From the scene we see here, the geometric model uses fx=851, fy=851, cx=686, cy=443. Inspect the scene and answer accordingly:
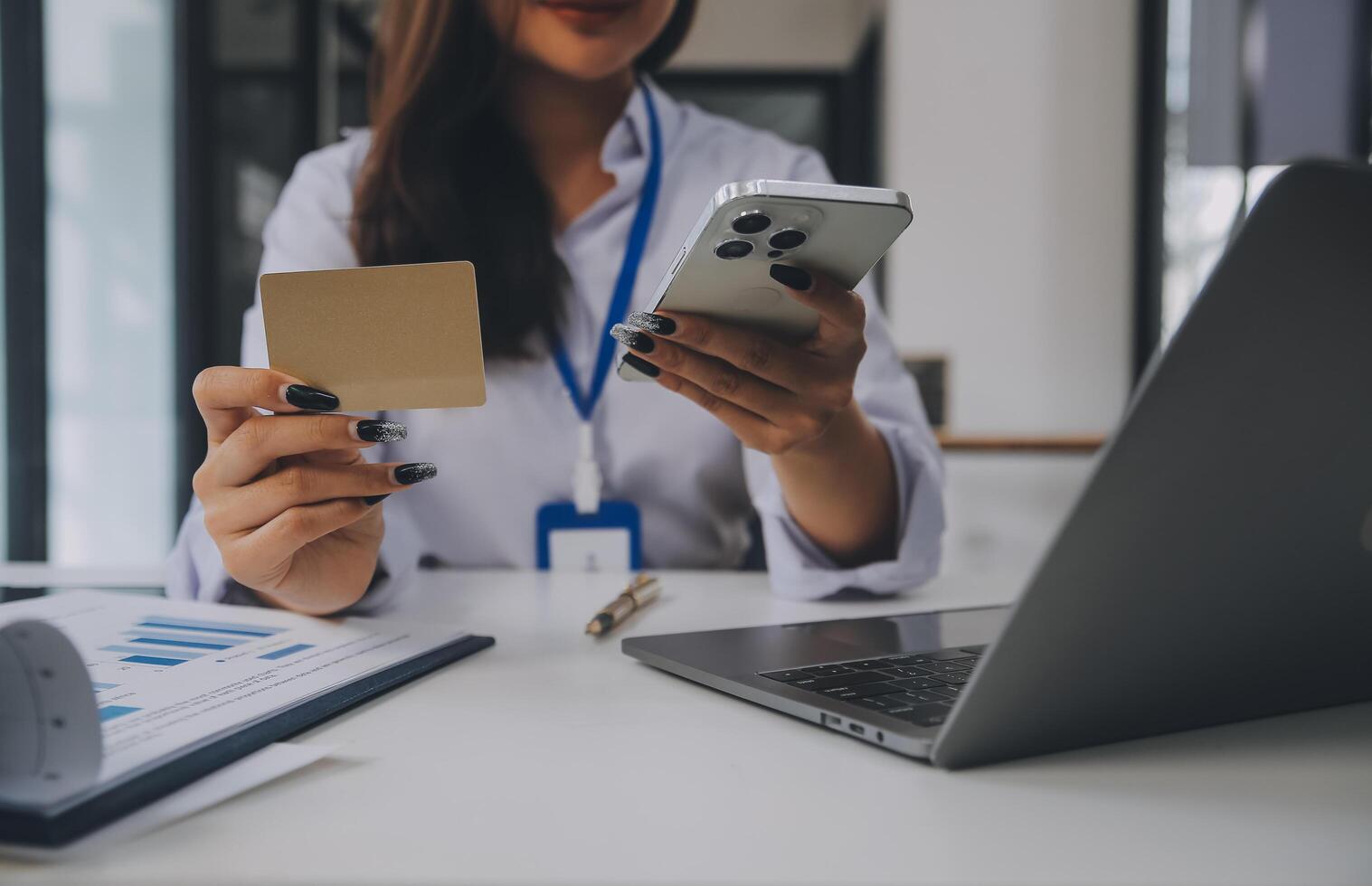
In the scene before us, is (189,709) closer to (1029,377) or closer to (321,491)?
(321,491)

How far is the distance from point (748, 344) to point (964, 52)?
7.55 ft

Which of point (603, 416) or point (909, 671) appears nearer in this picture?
point (909, 671)

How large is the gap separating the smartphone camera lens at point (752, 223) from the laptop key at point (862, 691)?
0.68 feet

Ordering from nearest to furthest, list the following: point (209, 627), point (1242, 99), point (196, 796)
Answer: point (196, 796), point (209, 627), point (1242, 99)

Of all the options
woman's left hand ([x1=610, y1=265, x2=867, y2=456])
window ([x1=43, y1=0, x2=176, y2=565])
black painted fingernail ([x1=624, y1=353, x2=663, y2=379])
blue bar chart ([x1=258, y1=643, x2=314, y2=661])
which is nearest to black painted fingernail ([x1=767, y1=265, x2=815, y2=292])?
woman's left hand ([x1=610, y1=265, x2=867, y2=456])

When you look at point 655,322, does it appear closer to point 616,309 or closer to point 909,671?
point 909,671

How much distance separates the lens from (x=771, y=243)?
40 cm

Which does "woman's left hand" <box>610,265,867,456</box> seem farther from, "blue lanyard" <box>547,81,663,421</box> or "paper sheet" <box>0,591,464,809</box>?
"blue lanyard" <box>547,81,663,421</box>

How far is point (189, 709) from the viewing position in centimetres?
33

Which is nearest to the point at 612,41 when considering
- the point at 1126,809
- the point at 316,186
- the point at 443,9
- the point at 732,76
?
the point at 443,9

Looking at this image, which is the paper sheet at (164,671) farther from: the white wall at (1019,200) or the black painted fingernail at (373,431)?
the white wall at (1019,200)

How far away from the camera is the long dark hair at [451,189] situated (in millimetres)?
854

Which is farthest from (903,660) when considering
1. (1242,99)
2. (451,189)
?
(1242,99)

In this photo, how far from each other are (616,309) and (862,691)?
0.58m
